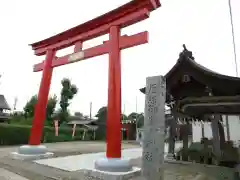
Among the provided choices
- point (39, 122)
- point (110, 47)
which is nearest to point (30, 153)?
point (39, 122)

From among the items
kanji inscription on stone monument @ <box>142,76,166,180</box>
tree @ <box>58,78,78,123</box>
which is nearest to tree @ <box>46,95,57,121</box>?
tree @ <box>58,78,78,123</box>

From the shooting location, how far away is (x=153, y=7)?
23.9ft

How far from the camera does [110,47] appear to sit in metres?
7.66

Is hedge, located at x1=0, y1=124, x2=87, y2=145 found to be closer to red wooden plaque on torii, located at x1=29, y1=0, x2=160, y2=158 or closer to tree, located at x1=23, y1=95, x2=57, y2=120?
tree, located at x1=23, y1=95, x2=57, y2=120

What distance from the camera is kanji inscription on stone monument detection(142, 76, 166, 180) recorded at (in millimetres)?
3174

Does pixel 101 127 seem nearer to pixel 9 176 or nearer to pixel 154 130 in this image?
pixel 9 176

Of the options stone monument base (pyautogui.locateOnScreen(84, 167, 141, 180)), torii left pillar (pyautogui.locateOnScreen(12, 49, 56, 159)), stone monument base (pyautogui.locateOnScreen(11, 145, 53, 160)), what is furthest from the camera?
torii left pillar (pyautogui.locateOnScreen(12, 49, 56, 159))

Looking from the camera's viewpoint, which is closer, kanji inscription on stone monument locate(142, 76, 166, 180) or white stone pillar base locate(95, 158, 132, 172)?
kanji inscription on stone monument locate(142, 76, 166, 180)

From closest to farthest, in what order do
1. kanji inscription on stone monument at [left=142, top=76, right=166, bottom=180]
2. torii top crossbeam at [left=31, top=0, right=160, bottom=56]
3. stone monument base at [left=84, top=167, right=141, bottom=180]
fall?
1. kanji inscription on stone monument at [left=142, top=76, right=166, bottom=180]
2. stone monument base at [left=84, top=167, right=141, bottom=180]
3. torii top crossbeam at [left=31, top=0, right=160, bottom=56]

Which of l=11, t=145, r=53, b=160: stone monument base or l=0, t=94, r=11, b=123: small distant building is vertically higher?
l=0, t=94, r=11, b=123: small distant building

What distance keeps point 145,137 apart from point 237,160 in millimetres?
7408

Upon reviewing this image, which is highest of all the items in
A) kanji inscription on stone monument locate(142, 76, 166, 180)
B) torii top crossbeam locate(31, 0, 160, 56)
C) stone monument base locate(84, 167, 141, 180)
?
torii top crossbeam locate(31, 0, 160, 56)

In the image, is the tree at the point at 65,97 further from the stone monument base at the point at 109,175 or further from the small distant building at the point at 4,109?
the stone monument base at the point at 109,175

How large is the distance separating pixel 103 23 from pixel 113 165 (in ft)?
16.9
